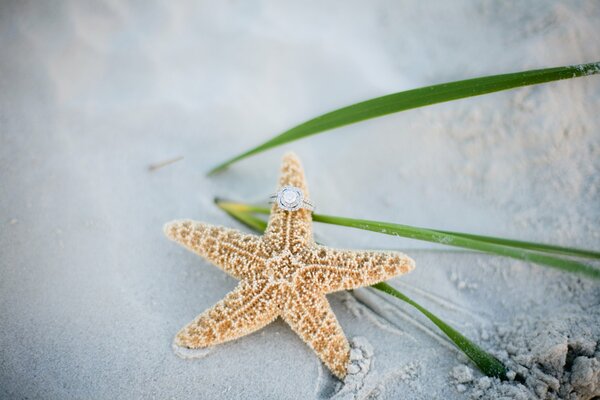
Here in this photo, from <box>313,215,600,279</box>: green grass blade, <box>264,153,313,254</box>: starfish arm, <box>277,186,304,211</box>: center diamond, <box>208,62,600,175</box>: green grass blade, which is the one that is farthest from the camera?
<box>277,186,304,211</box>: center diamond

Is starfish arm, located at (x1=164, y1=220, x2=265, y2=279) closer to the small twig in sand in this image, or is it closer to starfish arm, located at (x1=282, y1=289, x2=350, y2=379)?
starfish arm, located at (x1=282, y1=289, x2=350, y2=379)

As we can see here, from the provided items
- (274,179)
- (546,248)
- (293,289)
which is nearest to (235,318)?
(293,289)

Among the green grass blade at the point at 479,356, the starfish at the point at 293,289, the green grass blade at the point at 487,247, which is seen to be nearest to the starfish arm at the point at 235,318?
the starfish at the point at 293,289

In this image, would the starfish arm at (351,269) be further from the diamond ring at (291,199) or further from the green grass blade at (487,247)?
the diamond ring at (291,199)

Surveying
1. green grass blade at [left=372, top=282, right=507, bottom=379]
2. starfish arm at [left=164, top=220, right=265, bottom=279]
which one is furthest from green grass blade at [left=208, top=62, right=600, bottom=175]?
green grass blade at [left=372, top=282, right=507, bottom=379]

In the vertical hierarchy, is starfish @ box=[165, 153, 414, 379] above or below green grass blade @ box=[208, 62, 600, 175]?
below

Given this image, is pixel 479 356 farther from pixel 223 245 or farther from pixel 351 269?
pixel 223 245

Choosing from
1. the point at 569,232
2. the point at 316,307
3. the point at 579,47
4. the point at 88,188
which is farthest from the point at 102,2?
the point at 569,232
